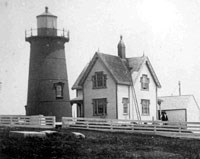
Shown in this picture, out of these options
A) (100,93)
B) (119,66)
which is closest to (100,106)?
(100,93)

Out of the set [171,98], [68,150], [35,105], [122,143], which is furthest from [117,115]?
[171,98]

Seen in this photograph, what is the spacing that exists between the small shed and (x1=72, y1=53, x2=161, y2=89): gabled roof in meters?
15.2

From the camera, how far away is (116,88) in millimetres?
37125

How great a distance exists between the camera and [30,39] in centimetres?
4062

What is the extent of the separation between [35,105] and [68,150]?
69.8ft

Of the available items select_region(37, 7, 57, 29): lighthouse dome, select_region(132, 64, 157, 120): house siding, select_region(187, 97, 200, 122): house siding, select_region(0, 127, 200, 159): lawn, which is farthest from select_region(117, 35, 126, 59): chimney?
select_region(187, 97, 200, 122): house siding

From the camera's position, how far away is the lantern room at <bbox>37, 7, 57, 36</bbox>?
132ft

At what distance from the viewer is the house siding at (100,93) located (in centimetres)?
3725

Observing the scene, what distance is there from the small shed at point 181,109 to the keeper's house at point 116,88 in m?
15.3

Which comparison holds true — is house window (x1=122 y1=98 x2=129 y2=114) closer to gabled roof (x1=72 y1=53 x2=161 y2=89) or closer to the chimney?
gabled roof (x1=72 y1=53 x2=161 y2=89)

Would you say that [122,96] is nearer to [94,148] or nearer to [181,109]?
[94,148]

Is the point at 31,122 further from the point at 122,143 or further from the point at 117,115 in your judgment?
the point at 122,143

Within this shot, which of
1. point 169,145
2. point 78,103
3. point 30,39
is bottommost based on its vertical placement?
point 169,145

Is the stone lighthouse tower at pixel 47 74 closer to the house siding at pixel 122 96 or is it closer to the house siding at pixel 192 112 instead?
the house siding at pixel 122 96
